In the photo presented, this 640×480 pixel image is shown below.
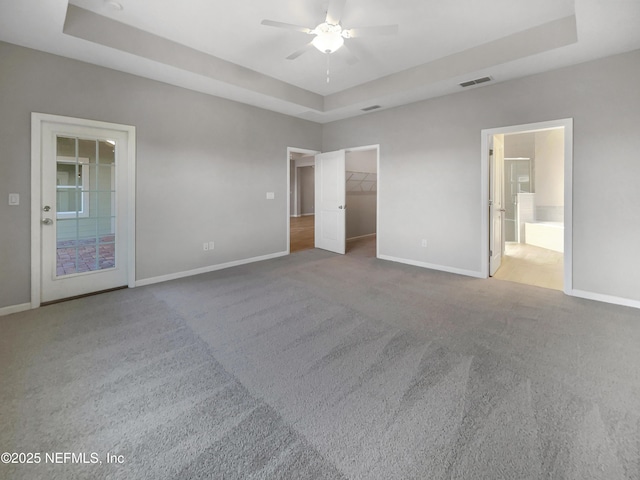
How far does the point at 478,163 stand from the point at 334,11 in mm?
2855

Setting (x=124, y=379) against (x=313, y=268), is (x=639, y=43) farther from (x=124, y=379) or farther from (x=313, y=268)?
(x=124, y=379)

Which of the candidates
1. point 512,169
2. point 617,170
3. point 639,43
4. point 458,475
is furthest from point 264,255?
point 512,169

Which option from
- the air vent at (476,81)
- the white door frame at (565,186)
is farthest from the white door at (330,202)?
the white door frame at (565,186)

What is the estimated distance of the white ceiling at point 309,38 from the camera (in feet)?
8.80

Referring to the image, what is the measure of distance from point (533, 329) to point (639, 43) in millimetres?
2978

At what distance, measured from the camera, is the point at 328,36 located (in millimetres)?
2648

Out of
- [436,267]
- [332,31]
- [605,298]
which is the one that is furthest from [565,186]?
[332,31]

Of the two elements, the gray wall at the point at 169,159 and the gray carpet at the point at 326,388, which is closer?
the gray carpet at the point at 326,388

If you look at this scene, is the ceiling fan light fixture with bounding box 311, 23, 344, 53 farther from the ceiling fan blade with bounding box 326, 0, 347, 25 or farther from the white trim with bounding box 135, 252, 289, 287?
the white trim with bounding box 135, 252, 289, 287

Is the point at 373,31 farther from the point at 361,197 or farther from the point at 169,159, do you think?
the point at 361,197

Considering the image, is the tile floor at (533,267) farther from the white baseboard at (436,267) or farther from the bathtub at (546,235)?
the white baseboard at (436,267)

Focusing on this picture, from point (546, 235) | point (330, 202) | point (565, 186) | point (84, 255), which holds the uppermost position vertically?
point (330, 202)

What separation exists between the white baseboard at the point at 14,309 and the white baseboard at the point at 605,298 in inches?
237

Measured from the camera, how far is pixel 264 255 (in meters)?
5.38
